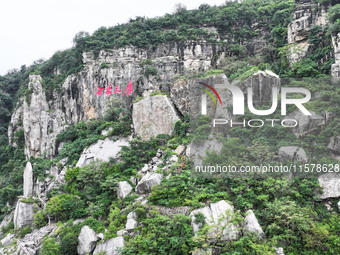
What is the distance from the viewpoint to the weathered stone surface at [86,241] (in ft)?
35.1

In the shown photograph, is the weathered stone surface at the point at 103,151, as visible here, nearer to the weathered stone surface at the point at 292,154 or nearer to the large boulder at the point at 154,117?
the large boulder at the point at 154,117

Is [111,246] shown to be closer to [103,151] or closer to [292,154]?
[103,151]

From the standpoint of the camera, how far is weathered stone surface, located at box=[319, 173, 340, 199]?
10234mm

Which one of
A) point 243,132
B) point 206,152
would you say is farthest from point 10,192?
point 243,132

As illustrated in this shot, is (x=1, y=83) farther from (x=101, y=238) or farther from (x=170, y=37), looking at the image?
(x=101, y=238)

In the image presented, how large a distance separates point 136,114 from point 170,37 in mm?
12467

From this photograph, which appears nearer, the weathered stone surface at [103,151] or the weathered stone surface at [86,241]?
the weathered stone surface at [86,241]

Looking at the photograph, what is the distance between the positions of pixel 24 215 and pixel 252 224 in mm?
13488

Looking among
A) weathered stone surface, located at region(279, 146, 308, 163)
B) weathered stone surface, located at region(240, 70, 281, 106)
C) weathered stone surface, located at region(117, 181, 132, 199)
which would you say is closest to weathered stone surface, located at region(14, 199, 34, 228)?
weathered stone surface, located at region(117, 181, 132, 199)

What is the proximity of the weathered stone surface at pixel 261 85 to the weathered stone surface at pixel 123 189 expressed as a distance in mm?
8463

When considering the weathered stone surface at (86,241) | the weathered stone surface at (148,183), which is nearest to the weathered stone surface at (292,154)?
the weathered stone surface at (148,183)

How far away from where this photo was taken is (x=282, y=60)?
19938 millimetres

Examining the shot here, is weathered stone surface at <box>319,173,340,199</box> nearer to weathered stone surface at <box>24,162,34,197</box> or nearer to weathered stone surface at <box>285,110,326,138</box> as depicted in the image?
weathered stone surface at <box>285,110,326,138</box>

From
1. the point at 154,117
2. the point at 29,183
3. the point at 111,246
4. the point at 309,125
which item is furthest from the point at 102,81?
the point at 309,125
